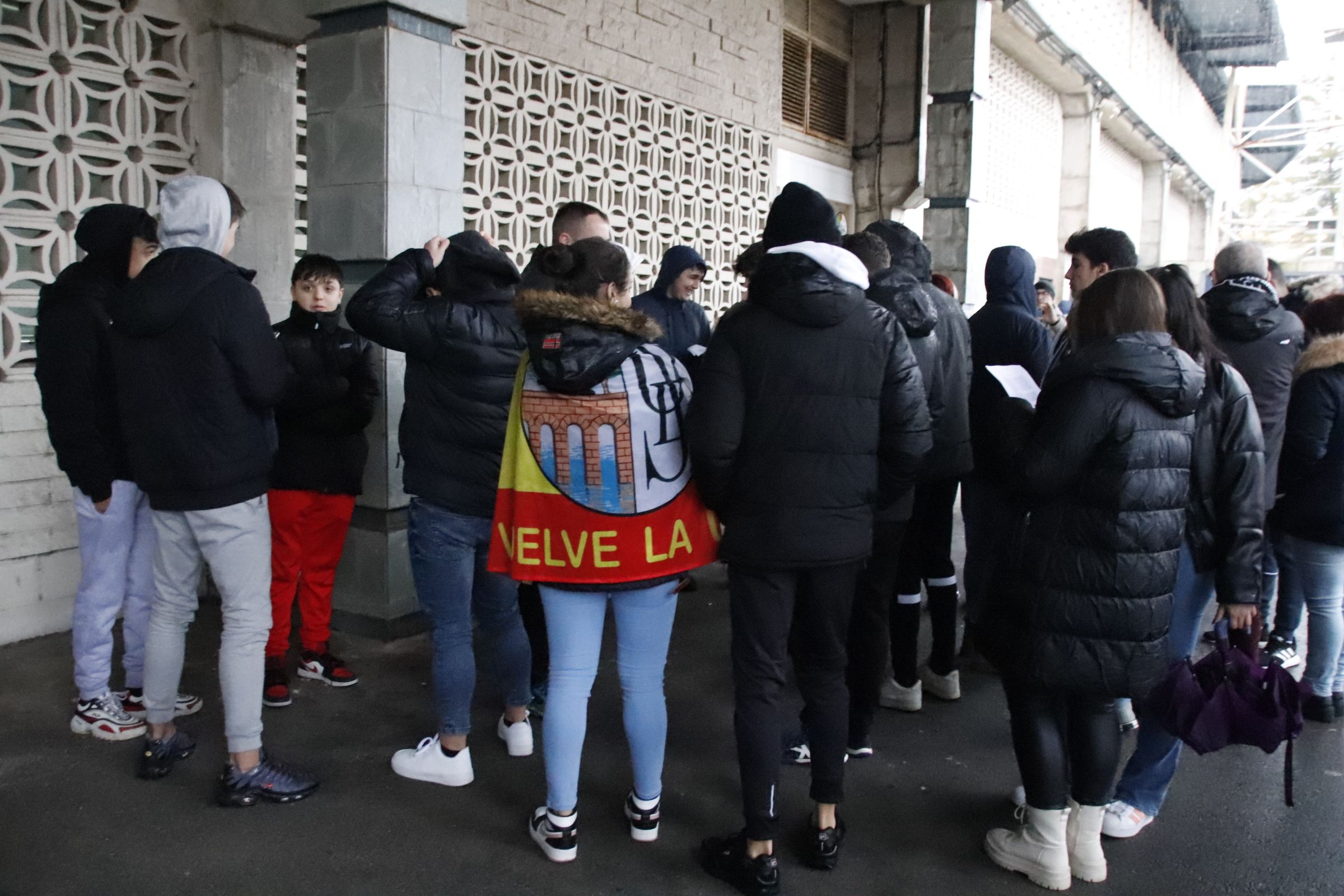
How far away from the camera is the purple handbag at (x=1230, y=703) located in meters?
2.76

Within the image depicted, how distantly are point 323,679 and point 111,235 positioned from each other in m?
1.84

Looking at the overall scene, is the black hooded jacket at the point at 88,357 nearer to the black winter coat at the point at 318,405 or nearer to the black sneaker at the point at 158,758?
the black winter coat at the point at 318,405

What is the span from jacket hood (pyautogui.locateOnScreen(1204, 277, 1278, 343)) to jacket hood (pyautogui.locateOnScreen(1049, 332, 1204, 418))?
195 centimetres

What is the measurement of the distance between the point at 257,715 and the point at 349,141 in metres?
2.52

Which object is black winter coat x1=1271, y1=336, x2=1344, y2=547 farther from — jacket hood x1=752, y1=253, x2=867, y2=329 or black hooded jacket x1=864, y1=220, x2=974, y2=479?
jacket hood x1=752, y1=253, x2=867, y2=329

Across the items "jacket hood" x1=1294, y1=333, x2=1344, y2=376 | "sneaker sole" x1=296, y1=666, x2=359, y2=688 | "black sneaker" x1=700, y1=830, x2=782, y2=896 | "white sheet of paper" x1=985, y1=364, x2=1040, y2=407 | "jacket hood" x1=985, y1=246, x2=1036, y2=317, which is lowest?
"black sneaker" x1=700, y1=830, x2=782, y2=896

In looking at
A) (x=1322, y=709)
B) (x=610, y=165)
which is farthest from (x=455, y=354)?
(x=610, y=165)

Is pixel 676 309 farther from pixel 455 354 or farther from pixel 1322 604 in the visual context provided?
pixel 1322 604

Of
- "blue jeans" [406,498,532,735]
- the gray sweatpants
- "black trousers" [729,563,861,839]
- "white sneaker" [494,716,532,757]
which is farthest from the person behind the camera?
"white sneaker" [494,716,532,757]

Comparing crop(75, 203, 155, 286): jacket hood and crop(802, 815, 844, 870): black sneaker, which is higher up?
crop(75, 203, 155, 286): jacket hood

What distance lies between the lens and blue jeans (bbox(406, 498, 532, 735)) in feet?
10.6

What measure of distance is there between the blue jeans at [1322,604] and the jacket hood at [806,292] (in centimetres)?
248

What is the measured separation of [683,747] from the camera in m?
3.72

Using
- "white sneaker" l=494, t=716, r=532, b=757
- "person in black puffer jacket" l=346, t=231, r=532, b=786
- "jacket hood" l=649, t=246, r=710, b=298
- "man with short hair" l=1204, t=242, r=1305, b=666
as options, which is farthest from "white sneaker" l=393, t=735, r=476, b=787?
"man with short hair" l=1204, t=242, r=1305, b=666
